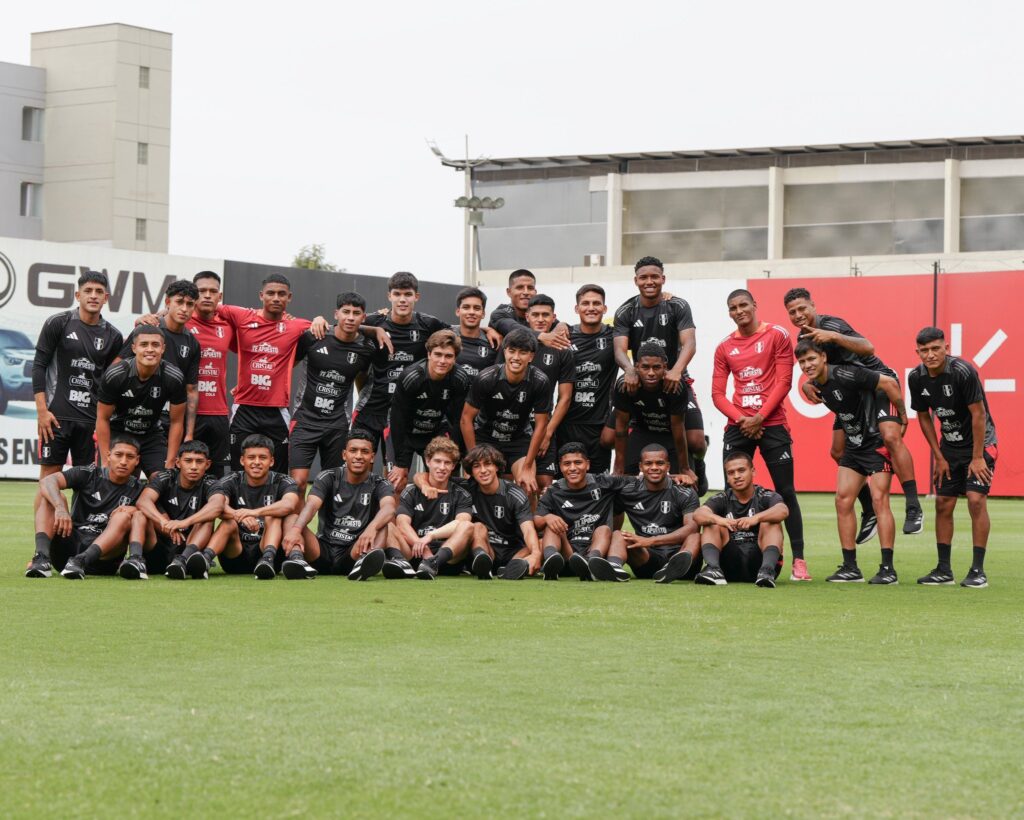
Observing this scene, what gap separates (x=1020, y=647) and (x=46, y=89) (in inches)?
2394

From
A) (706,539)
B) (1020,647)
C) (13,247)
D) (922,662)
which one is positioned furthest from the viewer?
(13,247)

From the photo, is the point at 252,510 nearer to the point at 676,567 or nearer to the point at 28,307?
the point at 676,567

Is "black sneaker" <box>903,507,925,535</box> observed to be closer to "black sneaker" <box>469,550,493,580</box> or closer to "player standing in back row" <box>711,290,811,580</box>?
"player standing in back row" <box>711,290,811,580</box>

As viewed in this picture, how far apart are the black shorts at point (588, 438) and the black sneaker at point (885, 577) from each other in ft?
8.49

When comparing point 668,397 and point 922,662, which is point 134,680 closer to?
point 922,662

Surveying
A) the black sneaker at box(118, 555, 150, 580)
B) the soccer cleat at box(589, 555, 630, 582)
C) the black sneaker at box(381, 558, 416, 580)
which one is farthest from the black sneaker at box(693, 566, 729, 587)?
the black sneaker at box(118, 555, 150, 580)

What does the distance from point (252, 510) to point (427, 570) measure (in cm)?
124

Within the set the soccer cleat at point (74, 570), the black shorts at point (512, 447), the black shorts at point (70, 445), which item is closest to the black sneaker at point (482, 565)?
the black shorts at point (512, 447)

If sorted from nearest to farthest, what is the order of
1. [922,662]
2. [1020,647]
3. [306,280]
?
[922,662] → [1020,647] → [306,280]

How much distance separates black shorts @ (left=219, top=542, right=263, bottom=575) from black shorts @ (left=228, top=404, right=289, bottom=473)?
5.16ft

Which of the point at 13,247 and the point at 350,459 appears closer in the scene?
the point at 350,459

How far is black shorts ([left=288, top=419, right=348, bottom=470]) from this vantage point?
11.6 meters

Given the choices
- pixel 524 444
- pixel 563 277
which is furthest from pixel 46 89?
pixel 524 444

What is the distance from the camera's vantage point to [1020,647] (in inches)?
261
